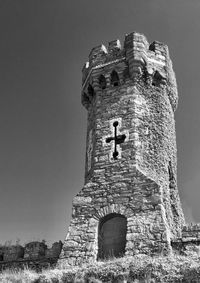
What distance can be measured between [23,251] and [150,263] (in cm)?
544

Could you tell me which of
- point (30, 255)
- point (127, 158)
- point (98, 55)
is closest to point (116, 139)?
point (127, 158)

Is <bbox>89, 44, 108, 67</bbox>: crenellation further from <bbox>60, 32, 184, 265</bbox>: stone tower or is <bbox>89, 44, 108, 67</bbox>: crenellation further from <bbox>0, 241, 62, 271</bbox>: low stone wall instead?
<bbox>0, 241, 62, 271</bbox>: low stone wall

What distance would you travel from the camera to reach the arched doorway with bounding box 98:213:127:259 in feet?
43.6

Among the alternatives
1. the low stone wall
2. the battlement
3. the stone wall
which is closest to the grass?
the stone wall

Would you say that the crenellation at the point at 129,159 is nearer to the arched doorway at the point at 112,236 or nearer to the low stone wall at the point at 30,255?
the arched doorway at the point at 112,236

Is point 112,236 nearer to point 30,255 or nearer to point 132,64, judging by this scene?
point 30,255

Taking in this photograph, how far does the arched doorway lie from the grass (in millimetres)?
1170

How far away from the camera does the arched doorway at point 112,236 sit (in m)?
13.3

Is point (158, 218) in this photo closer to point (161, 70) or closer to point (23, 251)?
point (23, 251)

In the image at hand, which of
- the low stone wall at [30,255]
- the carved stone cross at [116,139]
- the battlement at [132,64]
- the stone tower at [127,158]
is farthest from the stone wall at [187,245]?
the battlement at [132,64]

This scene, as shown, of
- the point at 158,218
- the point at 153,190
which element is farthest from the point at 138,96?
the point at 158,218

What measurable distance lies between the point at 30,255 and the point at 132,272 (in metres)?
4.74

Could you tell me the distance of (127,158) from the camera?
47.6 feet

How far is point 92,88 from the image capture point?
1681cm
